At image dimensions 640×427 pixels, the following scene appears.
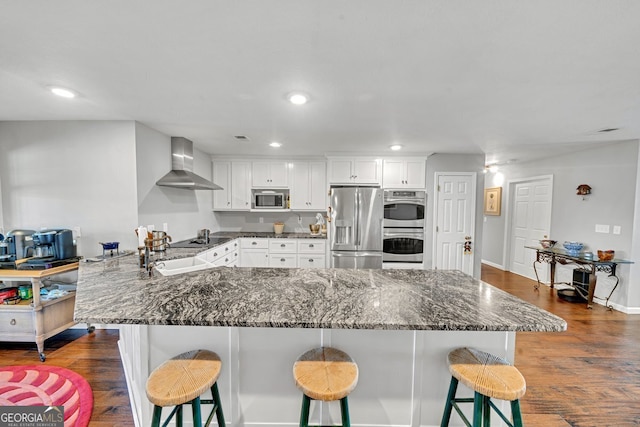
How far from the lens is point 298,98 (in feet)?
7.02

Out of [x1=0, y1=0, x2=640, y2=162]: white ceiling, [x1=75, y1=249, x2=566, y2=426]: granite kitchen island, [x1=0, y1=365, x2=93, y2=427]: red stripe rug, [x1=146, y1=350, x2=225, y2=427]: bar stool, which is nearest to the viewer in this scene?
[x1=146, y1=350, x2=225, y2=427]: bar stool

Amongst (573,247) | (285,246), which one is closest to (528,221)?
(573,247)

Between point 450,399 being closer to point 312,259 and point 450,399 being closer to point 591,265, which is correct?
point 312,259

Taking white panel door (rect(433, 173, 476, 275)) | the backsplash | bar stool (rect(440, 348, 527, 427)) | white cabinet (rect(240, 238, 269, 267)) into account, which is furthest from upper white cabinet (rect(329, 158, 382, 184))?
bar stool (rect(440, 348, 527, 427))

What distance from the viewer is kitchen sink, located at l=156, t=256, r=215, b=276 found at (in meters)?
2.05

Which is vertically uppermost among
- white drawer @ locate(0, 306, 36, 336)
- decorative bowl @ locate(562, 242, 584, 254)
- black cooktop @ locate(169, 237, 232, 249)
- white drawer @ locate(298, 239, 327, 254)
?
black cooktop @ locate(169, 237, 232, 249)

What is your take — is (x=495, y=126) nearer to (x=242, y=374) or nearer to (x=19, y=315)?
(x=242, y=374)

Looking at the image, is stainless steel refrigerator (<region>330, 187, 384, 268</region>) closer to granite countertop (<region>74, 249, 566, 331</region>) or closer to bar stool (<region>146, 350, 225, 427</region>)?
granite countertop (<region>74, 249, 566, 331</region>)

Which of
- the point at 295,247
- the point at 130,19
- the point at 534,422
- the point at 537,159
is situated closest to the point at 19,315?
the point at 130,19

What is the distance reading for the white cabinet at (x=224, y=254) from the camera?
3.33 m

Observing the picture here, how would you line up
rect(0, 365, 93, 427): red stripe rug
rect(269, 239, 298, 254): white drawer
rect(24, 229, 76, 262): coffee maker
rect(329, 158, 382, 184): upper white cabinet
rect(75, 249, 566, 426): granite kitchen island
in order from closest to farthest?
rect(75, 249, 566, 426): granite kitchen island
rect(0, 365, 93, 427): red stripe rug
rect(24, 229, 76, 262): coffee maker
rect(329, 158, 382, 184): upper white cabinet
rect(269, 239, 298, 254): white drawer

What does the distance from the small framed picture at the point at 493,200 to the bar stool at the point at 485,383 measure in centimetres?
565

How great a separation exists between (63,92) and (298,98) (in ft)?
6.10

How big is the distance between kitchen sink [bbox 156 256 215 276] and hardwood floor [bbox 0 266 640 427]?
90 centimetres
